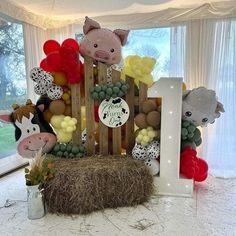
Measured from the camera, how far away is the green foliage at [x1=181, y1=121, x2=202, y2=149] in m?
2.16

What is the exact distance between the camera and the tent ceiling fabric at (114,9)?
8.85 ft

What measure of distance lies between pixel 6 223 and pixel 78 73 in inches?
49.9

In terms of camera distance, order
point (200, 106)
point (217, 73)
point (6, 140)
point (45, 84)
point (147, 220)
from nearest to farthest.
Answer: point (147, 220) → point (200, 106) → point (45, 84) → point (217, 73) → point (6, 140)

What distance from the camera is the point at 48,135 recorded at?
7.40 ft

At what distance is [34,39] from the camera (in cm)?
319

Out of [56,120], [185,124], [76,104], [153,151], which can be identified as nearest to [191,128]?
[185,124]

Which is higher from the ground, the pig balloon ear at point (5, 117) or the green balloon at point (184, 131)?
the pig balloon ear at point (5, 117)

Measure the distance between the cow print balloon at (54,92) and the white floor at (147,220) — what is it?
90 cm

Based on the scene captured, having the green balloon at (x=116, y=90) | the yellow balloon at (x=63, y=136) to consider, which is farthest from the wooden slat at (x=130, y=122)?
the yellow balloon at (x=63, y=136)

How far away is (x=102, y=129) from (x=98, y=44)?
29.5 inches

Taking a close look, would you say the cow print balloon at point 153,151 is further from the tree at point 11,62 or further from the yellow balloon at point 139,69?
the tree at point 11,62

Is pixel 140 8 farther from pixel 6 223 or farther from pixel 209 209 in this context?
pixel 6 223

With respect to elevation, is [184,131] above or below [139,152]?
above

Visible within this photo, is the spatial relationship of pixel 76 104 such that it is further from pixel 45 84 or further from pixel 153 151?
pixel 153 151
